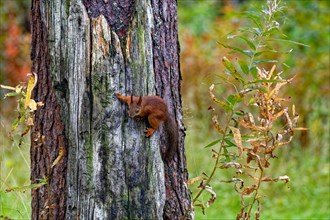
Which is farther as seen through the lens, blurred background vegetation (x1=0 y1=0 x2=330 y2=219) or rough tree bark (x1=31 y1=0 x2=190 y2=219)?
blurred background vegetation (x1=0 y1=0 x2=330 y2=219)

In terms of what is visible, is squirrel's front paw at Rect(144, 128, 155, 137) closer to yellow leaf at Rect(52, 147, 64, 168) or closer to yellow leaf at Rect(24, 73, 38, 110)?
yellow leaf at Rect(52, 147, 64, 168)

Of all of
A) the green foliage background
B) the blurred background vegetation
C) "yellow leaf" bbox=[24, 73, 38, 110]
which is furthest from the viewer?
the green foliage background

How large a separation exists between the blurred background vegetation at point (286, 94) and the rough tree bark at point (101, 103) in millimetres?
1997

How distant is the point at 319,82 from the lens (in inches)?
385

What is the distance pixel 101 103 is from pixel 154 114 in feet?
0.82

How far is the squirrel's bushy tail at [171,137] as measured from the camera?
3.71 m

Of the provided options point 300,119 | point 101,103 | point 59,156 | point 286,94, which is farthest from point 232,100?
point 286,94

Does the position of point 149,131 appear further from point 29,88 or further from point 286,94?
point 286,94

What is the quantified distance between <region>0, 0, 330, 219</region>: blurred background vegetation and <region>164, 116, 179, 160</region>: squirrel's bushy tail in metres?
2.07

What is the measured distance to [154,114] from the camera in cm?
358

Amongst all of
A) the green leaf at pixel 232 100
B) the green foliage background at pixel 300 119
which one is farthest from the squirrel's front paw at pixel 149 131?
the green foliage background at pixel 300 119

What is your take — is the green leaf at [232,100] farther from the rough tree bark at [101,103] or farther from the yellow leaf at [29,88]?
the yellow leaf at [29,88]

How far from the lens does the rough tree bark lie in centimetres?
354

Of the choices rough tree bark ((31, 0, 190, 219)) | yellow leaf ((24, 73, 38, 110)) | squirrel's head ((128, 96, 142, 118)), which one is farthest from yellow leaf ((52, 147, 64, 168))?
squirrel's head ((128, 96, 142, 118))
